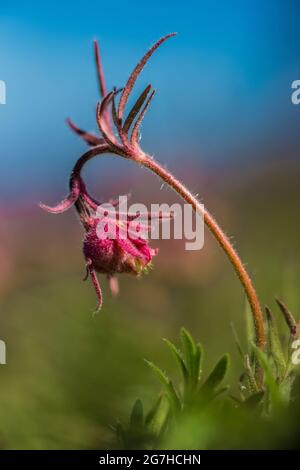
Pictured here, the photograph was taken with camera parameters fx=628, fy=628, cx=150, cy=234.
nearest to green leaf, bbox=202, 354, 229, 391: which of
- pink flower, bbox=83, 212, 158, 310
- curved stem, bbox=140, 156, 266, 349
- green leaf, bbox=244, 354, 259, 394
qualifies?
green leaf, bbox=244, 354, 259, 394

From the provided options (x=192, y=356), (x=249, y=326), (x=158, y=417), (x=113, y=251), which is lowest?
(x=158, y=417)

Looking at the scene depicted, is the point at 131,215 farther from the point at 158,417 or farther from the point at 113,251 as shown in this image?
the point at 158,417

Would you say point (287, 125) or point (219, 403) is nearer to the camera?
point (219, 403)

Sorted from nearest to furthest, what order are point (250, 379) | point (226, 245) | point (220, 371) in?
point (220, 371)
point (250, 379)
point (226, 245)

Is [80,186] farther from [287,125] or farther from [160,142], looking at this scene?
[287,125]

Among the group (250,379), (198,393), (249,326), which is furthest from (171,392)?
(249,326)

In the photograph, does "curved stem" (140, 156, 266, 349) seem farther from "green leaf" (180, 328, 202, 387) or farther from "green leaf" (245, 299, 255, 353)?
"green leaf" (180, 328, 202, 387)

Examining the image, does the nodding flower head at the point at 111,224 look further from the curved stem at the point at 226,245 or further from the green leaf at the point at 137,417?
the green leaf at the point at 137,417

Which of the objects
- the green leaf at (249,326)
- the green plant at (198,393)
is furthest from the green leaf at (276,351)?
the green leaf at (249,326)

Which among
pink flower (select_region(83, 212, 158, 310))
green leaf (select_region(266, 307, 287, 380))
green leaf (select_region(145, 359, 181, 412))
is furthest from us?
pink flower (select_region(83, 212, 158, 310))
